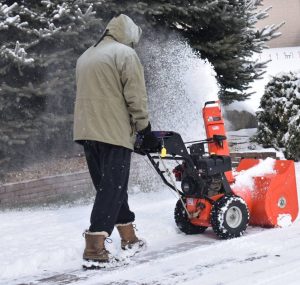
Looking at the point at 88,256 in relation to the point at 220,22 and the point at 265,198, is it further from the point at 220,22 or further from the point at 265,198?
the point at 220,22

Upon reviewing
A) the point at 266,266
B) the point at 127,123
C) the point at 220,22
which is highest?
the point at 220,22

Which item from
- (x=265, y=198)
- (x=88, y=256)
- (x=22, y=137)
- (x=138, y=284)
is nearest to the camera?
(x=138, y=284)

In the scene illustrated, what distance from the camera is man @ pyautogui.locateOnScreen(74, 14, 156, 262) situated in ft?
13.1

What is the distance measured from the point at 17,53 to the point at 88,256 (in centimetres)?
293

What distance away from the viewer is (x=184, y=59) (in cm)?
848

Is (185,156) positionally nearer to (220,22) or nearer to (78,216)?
(78,216)

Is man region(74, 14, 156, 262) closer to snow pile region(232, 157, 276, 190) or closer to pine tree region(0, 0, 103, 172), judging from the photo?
snow pile region(232, 157, 276, 190)

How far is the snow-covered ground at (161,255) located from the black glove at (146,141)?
85cm

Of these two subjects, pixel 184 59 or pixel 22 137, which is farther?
pixel 184 59

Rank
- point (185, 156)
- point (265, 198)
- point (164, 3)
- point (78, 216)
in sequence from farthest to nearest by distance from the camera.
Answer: point (164, 3)
point (78, 216)
point (265, 198)
point (185, 156)

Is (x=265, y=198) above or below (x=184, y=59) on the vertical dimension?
below

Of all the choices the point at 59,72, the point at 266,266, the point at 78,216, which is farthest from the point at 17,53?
the point at 266,266

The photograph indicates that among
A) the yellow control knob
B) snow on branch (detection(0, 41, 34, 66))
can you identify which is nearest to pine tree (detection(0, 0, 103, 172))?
snow on branch (detection(0, 41, 34, 66))

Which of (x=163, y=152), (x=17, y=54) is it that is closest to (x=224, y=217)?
(x=163, y=152)
